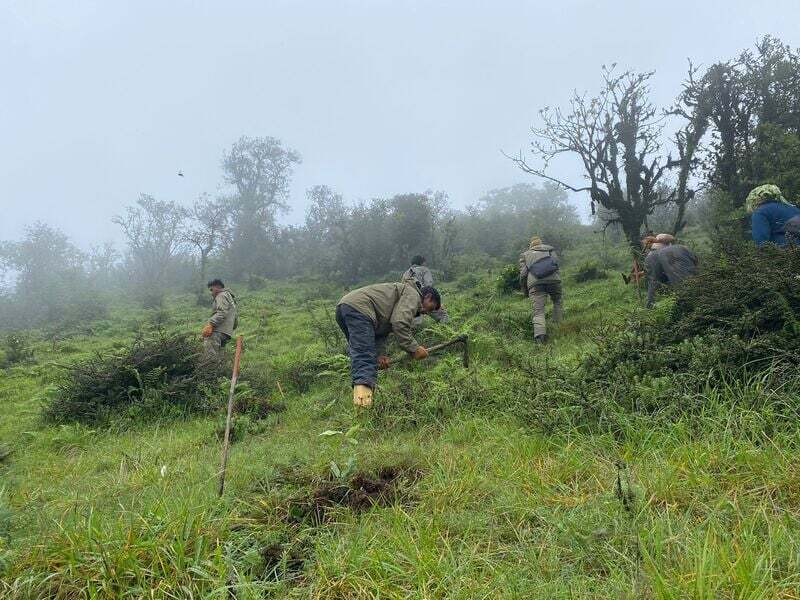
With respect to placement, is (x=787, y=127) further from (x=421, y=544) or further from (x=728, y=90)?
(x=421, y=544)

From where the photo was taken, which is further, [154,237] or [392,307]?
[154,237]

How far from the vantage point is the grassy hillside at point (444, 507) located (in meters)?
1.85

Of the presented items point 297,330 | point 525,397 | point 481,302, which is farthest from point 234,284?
point 525,397

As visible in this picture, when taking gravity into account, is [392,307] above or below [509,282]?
above

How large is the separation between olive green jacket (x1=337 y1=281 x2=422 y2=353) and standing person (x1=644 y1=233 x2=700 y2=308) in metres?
3.84

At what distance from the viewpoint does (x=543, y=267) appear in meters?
7.95

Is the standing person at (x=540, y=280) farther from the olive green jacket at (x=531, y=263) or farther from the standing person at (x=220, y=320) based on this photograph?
the standing person at (x=220, y=320)

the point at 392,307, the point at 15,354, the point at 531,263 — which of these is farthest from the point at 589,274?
the point at 15,354

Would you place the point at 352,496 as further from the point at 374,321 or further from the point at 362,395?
the point at 374,321

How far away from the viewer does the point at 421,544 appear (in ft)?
6.94

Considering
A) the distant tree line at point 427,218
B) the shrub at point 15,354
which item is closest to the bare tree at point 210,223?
the distant tree line at point 427,218

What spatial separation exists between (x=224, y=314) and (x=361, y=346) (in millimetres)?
4187

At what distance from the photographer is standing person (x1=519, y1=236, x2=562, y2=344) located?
766 centimetres

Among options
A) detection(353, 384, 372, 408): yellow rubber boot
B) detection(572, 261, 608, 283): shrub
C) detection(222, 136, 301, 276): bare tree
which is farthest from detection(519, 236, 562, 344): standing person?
detection(222, 136, 301, 276): bare tree
